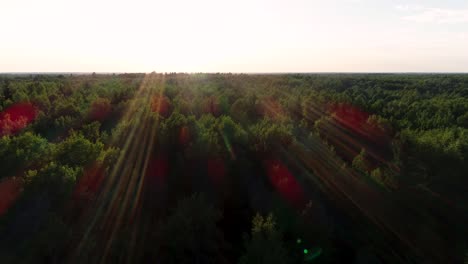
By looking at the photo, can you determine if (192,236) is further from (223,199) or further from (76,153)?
(76,153)

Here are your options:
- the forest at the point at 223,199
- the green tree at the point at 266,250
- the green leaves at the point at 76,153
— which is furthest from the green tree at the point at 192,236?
the green leaves at the point at 76,153

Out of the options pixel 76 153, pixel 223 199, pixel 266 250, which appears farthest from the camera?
pixel 223 199

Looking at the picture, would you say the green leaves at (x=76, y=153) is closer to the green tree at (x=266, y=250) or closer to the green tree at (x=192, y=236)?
the green tree at (x=192, y=236)

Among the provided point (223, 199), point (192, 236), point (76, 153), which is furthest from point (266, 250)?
point (76, 153)

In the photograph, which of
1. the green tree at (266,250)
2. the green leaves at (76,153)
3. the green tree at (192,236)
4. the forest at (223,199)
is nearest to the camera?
the green tree at (266,250)

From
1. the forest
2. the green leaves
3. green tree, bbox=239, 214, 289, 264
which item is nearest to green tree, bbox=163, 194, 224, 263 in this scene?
the forest

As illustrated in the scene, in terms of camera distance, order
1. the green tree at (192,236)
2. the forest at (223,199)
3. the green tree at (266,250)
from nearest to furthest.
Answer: the green tree at (266,250)
the green tree at (192,236)
the forest at (223,199)

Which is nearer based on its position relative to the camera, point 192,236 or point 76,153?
point 192,236

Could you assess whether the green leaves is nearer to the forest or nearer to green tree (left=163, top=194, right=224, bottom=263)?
the forest

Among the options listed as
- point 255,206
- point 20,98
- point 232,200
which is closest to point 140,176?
point 232,200

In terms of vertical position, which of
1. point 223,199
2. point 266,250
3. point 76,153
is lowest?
point 223,199

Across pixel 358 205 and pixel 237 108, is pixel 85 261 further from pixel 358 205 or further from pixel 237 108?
pixel 237 108
